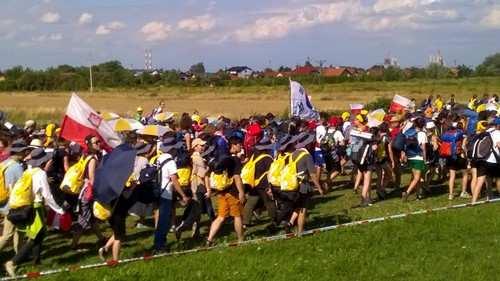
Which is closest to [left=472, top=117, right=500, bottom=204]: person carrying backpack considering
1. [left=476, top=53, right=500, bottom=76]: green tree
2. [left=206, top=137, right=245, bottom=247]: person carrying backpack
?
[left=206, top=137, right=245, bottom=247]: person carrying backpack

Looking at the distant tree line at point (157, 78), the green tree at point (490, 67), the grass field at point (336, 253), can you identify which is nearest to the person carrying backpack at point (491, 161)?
the grass field at point (336, 253)

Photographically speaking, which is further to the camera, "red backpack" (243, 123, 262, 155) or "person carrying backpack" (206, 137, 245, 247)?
"red backpack" (243, 123, 262, 155)

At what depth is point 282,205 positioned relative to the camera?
463 inches

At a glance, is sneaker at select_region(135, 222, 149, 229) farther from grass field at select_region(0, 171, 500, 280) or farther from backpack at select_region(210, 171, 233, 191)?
backpack at select_region(210, 171, 233, 191)

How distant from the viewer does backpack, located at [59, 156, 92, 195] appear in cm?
1198

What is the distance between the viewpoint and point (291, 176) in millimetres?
11414

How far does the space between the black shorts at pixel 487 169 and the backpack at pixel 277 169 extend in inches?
166

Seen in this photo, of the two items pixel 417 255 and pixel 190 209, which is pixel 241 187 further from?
pixel 417 255

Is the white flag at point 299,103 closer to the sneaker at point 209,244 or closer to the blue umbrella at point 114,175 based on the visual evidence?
the sneaker at point 209,244

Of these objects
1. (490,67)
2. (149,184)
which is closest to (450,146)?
(149,184)

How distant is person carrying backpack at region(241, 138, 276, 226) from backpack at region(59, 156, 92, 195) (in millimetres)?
2569

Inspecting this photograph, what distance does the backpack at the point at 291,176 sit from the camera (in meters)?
11.4

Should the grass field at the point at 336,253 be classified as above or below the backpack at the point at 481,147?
below

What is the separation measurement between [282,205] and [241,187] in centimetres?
89
